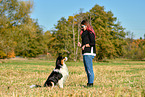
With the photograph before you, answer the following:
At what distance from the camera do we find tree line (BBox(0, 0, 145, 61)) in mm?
33906

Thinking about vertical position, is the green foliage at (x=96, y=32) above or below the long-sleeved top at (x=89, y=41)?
above

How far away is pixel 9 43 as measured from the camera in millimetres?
33594

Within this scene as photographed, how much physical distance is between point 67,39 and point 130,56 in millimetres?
25443

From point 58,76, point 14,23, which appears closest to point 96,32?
point 14,23

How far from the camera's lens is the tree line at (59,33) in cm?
3391

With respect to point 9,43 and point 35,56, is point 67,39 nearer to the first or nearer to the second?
point 9,43

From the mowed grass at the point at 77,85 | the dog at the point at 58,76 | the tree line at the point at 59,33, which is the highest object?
the tree line at the point at 59,33

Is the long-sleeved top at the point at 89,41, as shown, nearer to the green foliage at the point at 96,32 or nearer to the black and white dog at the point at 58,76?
the black and white dog at the point at 58,76

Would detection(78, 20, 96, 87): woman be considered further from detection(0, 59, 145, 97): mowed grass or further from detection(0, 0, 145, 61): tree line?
detection(0, 0, 145, 61): tree line

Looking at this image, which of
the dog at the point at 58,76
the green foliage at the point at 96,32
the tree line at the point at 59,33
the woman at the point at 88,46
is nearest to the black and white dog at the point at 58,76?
the dog at the point at 58,76

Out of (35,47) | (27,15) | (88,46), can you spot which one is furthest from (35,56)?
(88,46)

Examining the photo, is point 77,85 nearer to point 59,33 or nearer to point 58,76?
point 58,76

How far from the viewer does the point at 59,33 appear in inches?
1933

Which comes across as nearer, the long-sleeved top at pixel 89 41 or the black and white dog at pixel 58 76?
the black and white dog at pixel 58 76
